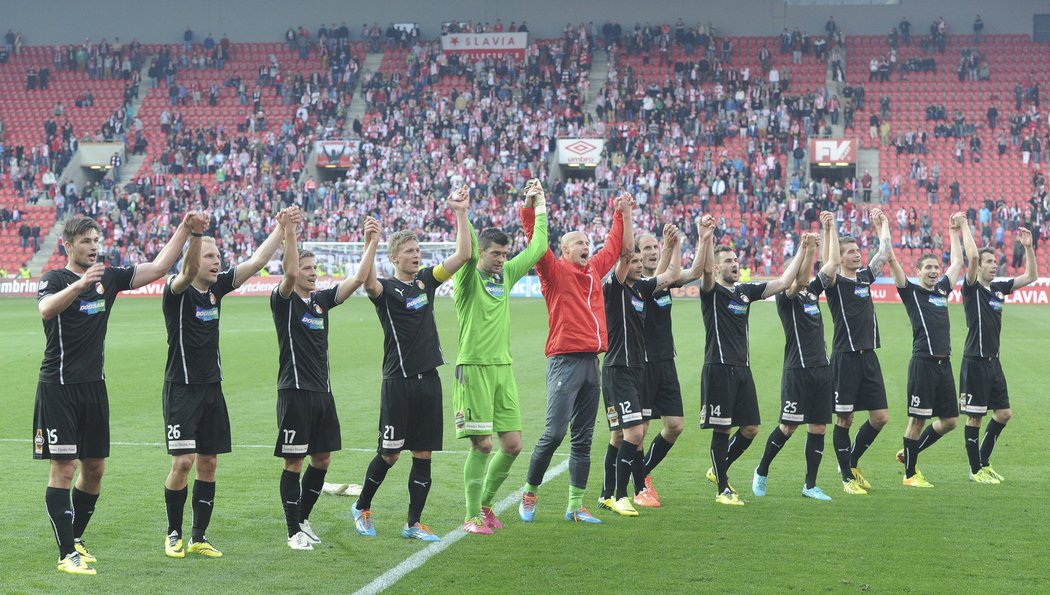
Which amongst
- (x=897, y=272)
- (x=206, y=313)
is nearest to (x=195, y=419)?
(x=206, y=313)

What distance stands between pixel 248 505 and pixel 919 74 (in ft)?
169

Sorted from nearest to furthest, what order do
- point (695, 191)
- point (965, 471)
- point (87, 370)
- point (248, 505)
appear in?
point (87, 370)
point (248, 505)
point (965, 471)
point (695, 191)

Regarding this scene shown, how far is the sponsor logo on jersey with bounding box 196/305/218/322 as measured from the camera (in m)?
7.98

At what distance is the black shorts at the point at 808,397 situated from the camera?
34.4ft

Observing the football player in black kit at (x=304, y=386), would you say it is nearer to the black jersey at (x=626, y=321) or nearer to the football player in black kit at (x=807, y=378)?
the black jersey at (x=626, y=321)

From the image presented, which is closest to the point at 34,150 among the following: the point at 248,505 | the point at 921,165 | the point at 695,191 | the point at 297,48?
the point at 297,48

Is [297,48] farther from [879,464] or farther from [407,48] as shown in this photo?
[879,464]

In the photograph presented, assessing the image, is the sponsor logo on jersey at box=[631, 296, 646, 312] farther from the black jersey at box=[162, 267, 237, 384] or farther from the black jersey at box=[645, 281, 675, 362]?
the black jersey at box=[162, 267, 237, 384]

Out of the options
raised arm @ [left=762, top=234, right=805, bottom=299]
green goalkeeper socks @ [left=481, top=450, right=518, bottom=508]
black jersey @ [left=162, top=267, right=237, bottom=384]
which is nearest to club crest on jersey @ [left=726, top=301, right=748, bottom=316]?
raised arm @ [left=762, top=234, right=805, bottom=299]

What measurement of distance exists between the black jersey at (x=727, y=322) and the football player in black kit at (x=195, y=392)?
12.7 feet

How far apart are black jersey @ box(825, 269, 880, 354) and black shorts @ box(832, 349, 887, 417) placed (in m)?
0.12

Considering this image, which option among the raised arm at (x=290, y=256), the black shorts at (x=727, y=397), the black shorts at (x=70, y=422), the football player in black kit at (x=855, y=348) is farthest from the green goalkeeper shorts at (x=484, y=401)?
the football player in black kit at (x=855, y=348)

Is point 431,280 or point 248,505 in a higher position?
point 431,280

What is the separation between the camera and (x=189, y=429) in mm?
7812
